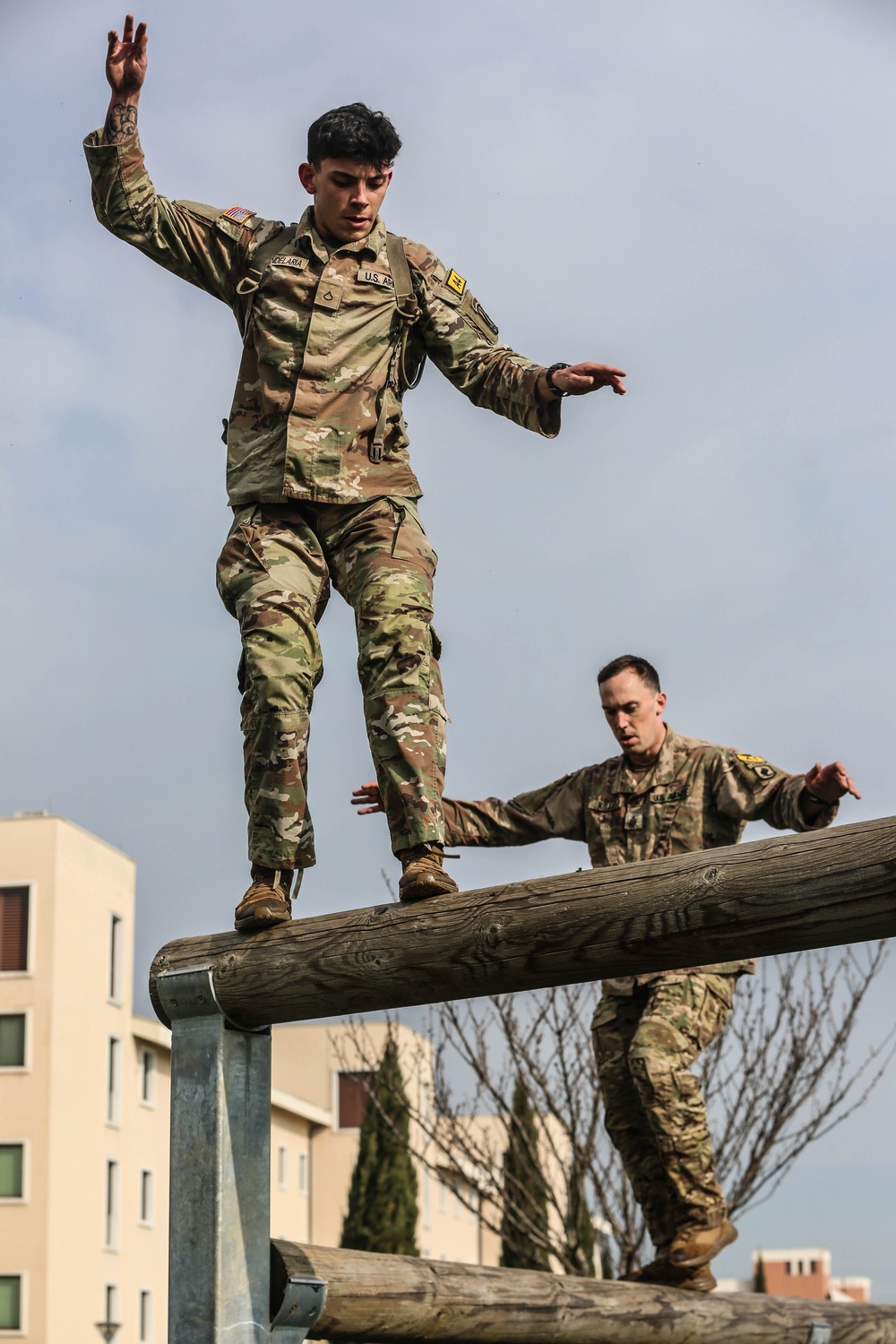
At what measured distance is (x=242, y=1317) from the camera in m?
4.91

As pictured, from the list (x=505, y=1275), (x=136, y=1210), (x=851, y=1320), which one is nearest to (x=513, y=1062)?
(x=851, y=1320)

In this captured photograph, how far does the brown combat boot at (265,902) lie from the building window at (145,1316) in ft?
131

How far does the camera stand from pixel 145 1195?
43531mm

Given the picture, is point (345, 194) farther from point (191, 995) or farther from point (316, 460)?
point (191, 995)

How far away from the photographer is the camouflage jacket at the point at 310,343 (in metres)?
5.52

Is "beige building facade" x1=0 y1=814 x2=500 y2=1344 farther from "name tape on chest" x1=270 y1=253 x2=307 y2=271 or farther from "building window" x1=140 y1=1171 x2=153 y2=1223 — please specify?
"name tape on chest" x1=270 y1=253 x2=307 y2=271

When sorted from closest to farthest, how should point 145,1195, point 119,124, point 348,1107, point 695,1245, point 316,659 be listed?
point 316,659 < point 119,124 < point 695,1245 < point 145,1195 < point 348,1107

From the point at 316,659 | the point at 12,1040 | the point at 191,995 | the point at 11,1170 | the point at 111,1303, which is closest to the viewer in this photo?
the point at 191,995

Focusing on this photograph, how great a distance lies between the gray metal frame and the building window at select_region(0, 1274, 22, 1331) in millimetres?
36616

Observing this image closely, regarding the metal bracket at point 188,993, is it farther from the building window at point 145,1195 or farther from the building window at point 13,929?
the building window at point 145,1195

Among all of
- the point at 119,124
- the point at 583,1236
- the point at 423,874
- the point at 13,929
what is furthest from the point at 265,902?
the point at 13,929

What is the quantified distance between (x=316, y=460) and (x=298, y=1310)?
2.47 metres

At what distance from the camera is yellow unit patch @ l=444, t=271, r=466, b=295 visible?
5902 millimetres

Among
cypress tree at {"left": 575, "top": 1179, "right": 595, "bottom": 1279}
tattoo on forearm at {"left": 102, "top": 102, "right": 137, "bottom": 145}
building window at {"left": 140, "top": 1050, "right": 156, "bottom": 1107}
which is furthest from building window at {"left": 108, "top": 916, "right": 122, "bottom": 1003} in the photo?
tattoo on forearm at {"left": 102, "top": 102, "right": 137, "bottom": 145}
